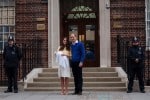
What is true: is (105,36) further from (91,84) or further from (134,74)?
(134,74)

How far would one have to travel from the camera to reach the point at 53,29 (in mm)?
19109

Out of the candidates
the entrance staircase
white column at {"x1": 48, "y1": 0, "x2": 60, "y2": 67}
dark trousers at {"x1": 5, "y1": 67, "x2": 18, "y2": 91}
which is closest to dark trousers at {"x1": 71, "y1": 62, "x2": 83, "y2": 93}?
the entrance staircase

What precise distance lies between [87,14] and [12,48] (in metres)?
4.98

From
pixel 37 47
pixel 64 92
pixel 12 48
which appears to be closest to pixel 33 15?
pixel 37 47

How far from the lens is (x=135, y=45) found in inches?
589

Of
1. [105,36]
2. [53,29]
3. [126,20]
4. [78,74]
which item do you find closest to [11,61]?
[78,74]

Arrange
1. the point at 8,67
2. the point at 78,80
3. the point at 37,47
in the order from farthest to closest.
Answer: the point at 37,47 < the point at 8,67 < the point at 78,80

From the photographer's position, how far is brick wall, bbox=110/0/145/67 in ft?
61.7

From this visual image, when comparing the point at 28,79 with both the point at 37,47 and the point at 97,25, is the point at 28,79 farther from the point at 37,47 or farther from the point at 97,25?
the point at 97,25

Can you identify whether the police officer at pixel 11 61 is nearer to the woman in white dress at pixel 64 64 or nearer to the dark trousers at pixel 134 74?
the woman in white dress at pixel 64 64

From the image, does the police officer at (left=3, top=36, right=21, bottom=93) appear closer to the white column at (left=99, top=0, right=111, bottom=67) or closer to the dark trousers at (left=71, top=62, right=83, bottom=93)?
the dark trousers at (left=71, top=62, right=83, bottom=93)

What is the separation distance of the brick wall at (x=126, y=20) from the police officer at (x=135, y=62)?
3.68 metres

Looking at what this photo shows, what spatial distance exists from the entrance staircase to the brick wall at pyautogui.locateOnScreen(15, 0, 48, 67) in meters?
1.44

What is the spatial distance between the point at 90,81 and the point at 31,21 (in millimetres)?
4016
